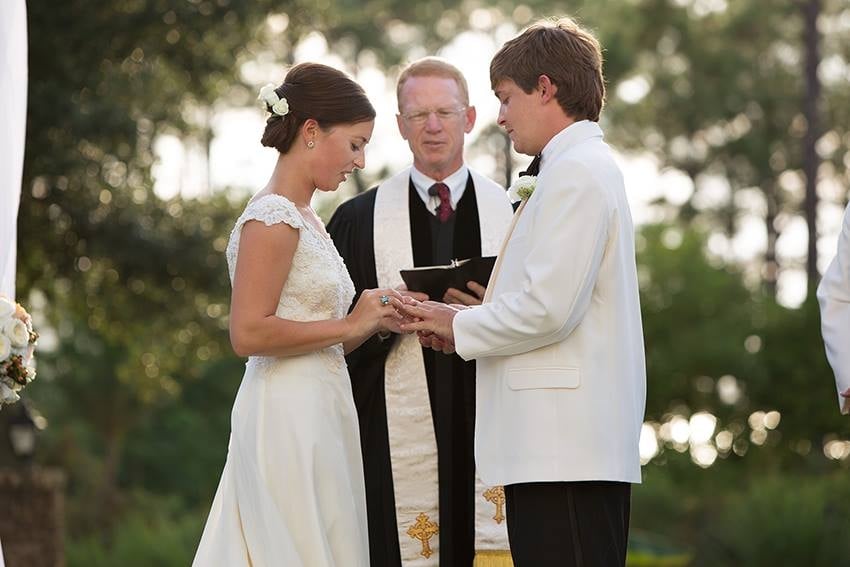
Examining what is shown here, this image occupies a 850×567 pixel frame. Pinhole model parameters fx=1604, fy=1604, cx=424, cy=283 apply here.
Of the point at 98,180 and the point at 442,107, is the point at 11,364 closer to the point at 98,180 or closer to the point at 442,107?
the point at 442,107

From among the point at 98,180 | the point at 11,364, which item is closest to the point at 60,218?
the point at 98,180

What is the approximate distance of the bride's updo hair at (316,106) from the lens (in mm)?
5184

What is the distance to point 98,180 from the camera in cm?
1402

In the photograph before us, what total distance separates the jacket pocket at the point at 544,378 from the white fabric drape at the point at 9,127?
6.54 ft

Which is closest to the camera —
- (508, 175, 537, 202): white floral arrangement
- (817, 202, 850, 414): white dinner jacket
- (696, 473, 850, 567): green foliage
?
(508, 175, 537, 202): white floral arrangement

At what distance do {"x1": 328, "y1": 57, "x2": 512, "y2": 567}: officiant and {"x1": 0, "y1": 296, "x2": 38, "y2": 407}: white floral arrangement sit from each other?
57.2 inches

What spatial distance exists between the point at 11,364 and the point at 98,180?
8.94m

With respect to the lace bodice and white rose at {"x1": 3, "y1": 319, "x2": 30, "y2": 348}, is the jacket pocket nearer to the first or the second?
the lace bodice

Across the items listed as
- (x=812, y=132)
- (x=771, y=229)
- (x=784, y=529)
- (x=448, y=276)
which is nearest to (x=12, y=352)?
(x=448, y=276)

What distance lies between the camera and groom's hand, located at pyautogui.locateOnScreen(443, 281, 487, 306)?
556 cm

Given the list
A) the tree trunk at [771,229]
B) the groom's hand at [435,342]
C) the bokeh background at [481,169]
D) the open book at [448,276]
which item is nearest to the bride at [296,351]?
the groom's hand at [435,342]

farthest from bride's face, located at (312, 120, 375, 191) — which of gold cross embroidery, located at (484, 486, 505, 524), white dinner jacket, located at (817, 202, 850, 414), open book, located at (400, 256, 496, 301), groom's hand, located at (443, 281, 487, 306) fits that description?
white dinner jacket, located at (817, 202, 850, 414)

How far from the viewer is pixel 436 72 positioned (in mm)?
6281

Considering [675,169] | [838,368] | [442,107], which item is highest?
[675,169]
